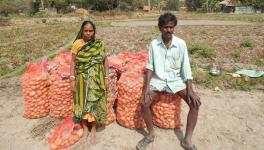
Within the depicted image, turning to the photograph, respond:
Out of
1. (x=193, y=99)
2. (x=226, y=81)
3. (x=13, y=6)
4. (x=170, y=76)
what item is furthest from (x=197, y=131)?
(x=13, y=6)

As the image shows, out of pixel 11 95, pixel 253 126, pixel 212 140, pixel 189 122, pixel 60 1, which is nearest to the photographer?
pixel 189 122

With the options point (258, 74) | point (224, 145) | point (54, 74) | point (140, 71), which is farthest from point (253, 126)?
point (54, 74)

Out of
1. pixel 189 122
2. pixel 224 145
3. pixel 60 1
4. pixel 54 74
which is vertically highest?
pixel 60 1

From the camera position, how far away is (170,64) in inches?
133

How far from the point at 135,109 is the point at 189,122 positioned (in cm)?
76

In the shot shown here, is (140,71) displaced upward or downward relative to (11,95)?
upward

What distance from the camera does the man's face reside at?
313 cm

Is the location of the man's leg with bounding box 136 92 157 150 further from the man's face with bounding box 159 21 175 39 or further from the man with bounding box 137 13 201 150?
the man's face with bounding box 159 21 175 39

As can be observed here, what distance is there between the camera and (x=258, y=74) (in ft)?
Result: 19.0

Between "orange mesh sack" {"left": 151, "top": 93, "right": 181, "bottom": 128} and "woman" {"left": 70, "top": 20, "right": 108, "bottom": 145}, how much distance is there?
693 mm

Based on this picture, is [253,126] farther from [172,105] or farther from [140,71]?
[140,71]

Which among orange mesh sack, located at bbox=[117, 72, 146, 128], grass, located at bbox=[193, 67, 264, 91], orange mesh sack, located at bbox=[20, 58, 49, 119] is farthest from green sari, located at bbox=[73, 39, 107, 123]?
grass, located at bbox=[193, 67, 264, 91]

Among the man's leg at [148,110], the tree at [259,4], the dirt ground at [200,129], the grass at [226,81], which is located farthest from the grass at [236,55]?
the tree at [259,4]

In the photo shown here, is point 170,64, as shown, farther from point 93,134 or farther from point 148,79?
point 93,134
